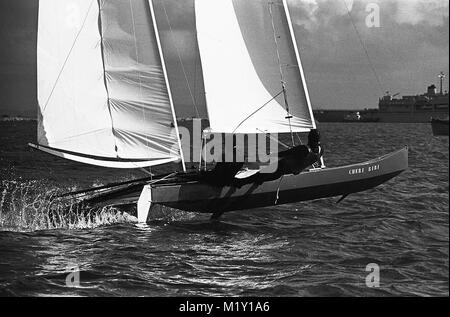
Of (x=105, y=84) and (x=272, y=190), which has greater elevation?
(x=105, y=84)

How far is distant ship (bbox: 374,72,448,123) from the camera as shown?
456 ft

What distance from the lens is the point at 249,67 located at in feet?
53.8

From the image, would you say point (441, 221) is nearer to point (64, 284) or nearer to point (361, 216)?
point (361, 216)

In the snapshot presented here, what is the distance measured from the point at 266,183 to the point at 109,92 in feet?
15.5

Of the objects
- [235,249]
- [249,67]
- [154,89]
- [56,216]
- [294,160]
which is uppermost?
[249,67]

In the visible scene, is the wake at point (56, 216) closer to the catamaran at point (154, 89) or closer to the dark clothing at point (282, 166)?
the catamaran at point (154, 89)

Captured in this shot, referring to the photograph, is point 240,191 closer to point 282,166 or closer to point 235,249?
point 282,166

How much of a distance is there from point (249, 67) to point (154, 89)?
2611mm

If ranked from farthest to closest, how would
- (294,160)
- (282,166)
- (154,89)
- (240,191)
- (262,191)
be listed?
(154,89) → (262,191) → (240,191) → (282,166) → (294,160)

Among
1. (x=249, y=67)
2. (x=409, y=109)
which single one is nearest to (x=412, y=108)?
(x=409, y=109)

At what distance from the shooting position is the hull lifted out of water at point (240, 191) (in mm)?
14734

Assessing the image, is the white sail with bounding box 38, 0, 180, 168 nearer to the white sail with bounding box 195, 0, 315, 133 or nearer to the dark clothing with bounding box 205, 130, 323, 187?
the white sail with bounding box 195, 0, 315, 133

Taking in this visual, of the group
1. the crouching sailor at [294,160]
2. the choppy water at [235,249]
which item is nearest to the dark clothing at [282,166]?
the crouching sailor at [294,160]

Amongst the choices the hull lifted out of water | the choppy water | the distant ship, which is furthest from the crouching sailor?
the distant ship
